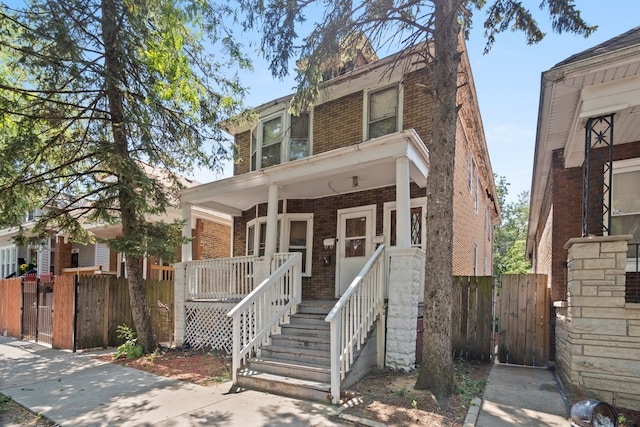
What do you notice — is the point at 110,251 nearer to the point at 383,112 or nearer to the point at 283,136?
the point at 283,136

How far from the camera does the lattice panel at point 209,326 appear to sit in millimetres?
8781

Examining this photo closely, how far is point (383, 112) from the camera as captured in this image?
912 cm

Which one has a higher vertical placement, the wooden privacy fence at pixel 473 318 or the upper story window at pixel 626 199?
the upper story window at pixel 626 199

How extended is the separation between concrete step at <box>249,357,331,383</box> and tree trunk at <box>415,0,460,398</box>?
4.52ft

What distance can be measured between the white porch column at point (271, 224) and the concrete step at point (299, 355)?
2.16 m

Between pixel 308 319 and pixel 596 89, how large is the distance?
234 inches

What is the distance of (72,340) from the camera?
9.23m

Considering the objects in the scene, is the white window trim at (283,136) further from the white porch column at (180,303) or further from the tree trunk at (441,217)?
the tree trunk at (441,217)

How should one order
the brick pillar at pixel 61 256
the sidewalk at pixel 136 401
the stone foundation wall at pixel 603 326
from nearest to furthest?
1. the sidewalk at pixel 136 401
2. the stone foundation wall at pixel 603 326
3. the brick pillar at pixel 61 256

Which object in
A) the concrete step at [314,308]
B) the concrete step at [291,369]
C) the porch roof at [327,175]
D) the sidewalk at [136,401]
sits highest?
the porch roof at [327,175]

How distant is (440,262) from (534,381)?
2.95 meters

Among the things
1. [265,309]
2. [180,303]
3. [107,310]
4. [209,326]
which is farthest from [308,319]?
[107,310]

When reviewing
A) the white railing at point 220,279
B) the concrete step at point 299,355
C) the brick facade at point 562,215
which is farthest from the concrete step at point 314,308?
the brick facade at point 562,215

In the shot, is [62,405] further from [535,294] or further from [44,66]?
[535,294]
